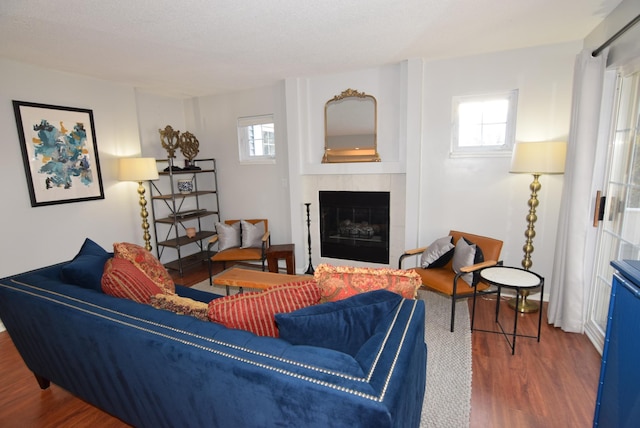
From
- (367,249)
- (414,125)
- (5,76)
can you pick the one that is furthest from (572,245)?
(5,76)

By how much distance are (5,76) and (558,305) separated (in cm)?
531

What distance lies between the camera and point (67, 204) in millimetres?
3438

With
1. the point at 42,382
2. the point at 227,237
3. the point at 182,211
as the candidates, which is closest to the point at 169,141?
the point at 182,211

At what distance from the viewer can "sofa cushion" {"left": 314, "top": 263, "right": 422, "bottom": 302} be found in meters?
1.52

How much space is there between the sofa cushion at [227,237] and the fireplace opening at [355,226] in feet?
3.68

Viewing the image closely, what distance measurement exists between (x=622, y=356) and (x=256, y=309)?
1.46 metres

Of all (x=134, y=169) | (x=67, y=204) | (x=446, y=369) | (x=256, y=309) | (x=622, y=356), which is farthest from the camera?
(x=134, y=169)

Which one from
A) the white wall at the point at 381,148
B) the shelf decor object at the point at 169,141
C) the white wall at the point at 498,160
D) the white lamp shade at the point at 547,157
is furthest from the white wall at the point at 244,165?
the white lamp shade at the point at 547,157

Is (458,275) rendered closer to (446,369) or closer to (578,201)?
(446,369)

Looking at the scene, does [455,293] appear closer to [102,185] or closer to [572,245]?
[572,245]

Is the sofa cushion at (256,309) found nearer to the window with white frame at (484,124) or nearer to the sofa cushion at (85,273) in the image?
the sofa cushion at (85,273)

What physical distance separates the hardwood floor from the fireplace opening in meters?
1.64

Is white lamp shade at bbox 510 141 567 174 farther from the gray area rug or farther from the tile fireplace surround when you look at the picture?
the gray area rug

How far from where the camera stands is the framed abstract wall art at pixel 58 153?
3100 mm
